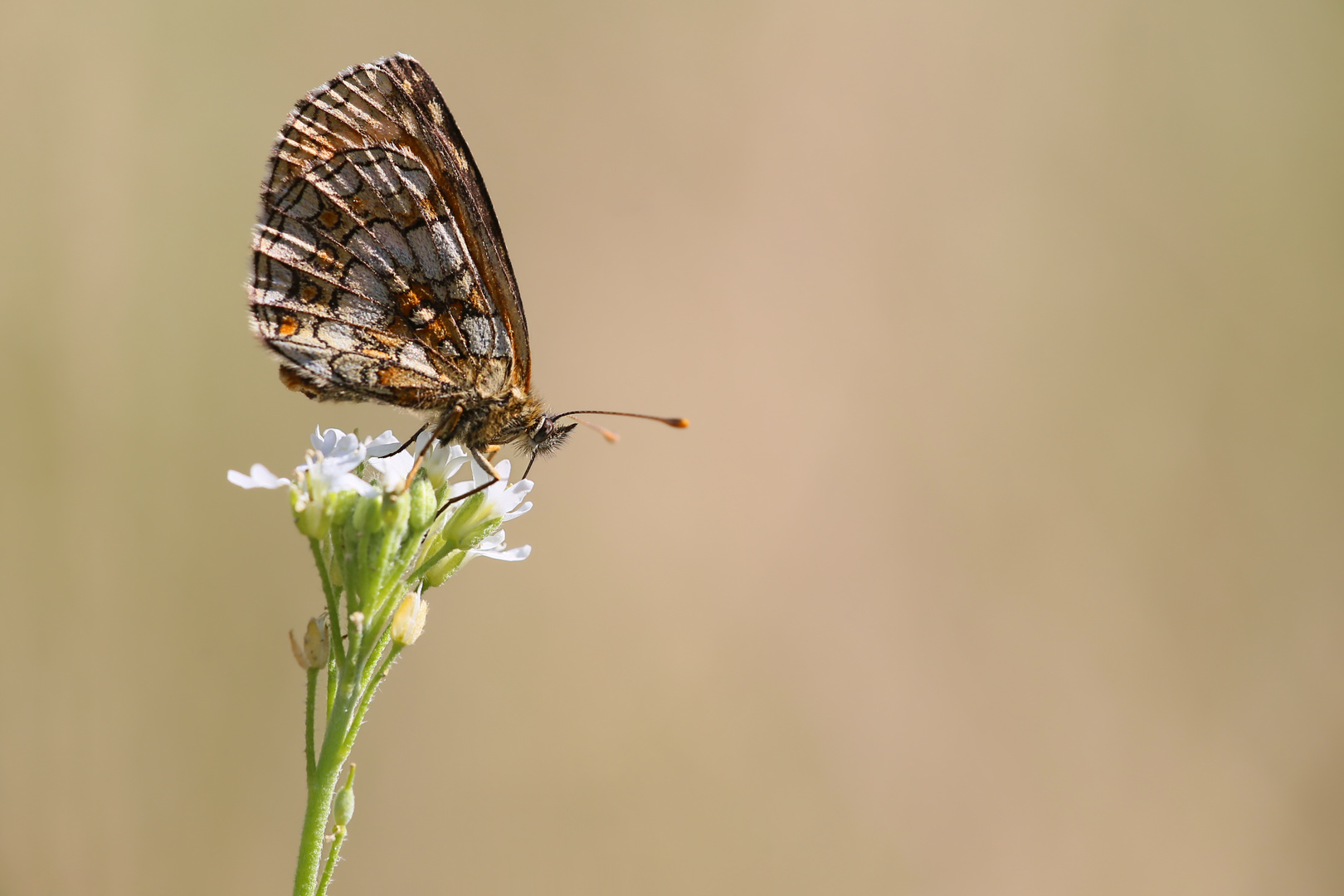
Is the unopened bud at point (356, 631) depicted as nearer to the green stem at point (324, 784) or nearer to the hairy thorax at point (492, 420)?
the green stem at point (324, 784)

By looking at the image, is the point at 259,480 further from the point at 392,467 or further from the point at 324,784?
the point at 324,784

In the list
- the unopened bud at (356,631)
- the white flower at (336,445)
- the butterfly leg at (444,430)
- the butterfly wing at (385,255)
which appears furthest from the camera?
the butterfly wing at (385,255)

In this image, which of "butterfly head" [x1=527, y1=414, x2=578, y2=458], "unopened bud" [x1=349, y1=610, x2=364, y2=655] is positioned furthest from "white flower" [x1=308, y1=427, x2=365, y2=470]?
"butterfly head" [x1=527, y1=414, x2=578, y2=458]

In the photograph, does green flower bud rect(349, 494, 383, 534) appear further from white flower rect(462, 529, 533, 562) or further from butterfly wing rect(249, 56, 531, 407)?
butterfly wing rect(249, 56, 531, 407)

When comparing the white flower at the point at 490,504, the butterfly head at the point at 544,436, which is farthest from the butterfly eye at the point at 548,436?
the white flower at the point at 490,504

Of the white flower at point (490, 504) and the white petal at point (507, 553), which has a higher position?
the white flower at point (490, 504)

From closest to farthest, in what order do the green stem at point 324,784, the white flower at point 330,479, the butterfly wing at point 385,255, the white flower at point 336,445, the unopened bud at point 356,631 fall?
the green stem at point 324,784 < the unopened bud at point 356,631 < the white flower at point 330,479 < the white flower at point 336,445 < the butterfly wing at point 385,255

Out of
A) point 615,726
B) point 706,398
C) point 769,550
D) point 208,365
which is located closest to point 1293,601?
point 769,550

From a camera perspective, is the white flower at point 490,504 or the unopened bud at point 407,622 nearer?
the unopened bud at point 407,622
